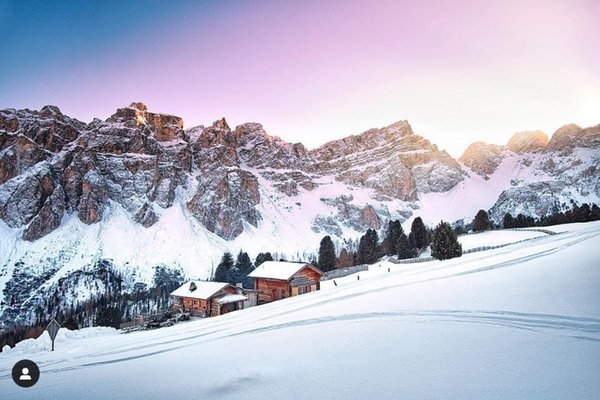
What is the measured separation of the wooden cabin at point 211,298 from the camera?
45906 mm

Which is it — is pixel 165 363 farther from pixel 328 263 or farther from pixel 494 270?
pixel 328 263

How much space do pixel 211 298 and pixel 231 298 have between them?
2736 millimetres

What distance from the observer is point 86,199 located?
186m

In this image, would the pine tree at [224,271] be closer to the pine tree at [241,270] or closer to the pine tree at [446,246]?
the pine tree at [241,270]

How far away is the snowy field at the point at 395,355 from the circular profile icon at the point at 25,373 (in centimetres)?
27

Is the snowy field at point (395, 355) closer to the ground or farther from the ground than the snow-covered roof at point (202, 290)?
farther from the ground

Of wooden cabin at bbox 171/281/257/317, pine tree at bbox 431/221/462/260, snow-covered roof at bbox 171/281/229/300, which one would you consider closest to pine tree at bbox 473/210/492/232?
pine tree at bbox 431/221/462/260

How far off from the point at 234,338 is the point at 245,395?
6080 millimetres

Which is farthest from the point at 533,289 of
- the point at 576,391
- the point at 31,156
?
the point at 31,156

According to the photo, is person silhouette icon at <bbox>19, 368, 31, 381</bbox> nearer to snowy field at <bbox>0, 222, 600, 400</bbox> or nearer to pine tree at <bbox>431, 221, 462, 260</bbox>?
snowy field at <bbox>0, 222, 600, 400</bbox>

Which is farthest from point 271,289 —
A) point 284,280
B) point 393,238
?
point 393,238

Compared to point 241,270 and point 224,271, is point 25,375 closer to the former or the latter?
point 224,271

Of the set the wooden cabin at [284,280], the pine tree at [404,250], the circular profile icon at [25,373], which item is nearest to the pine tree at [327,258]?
the pine tree at [404,250]

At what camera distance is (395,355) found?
8.08 meters
